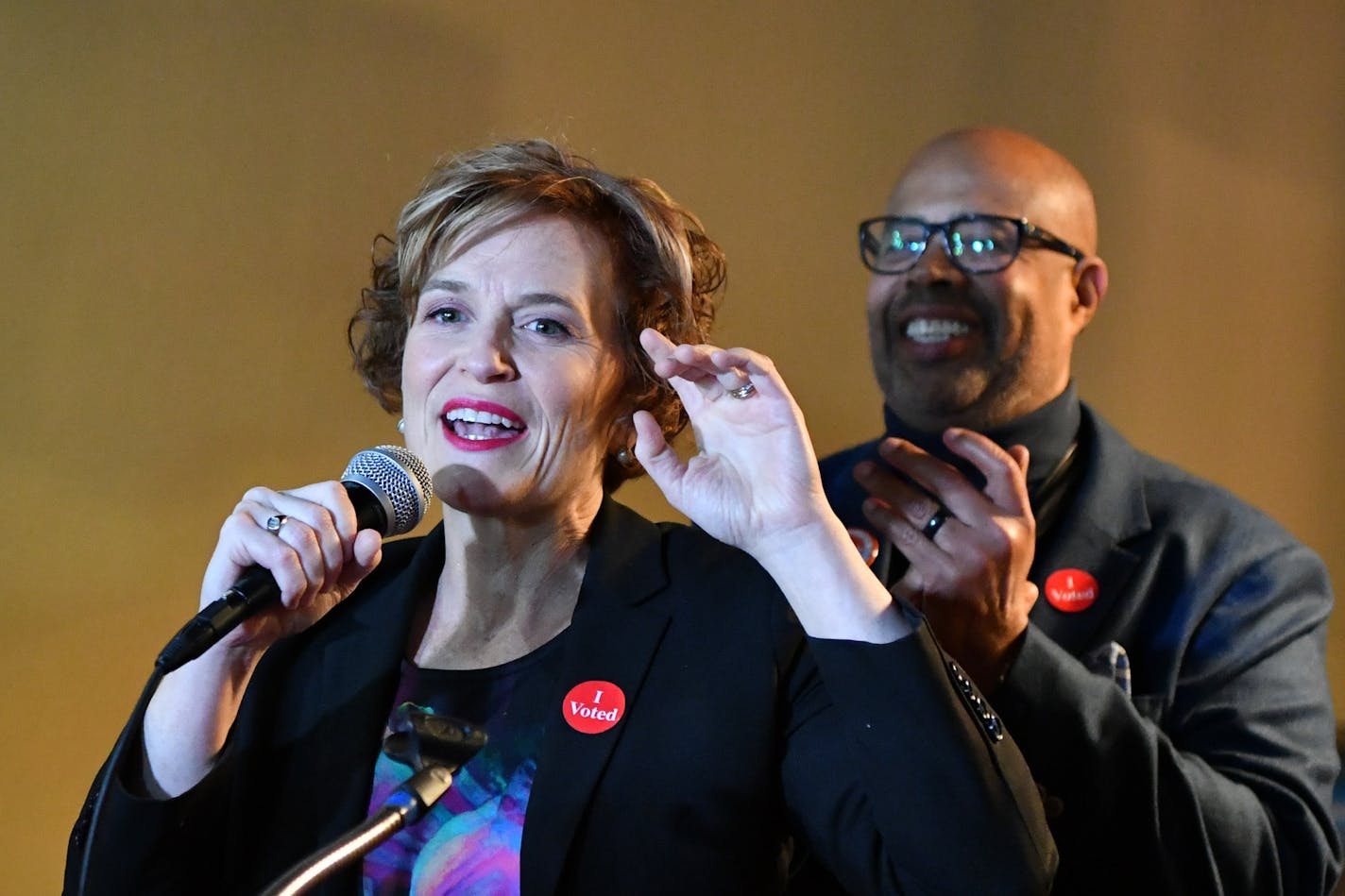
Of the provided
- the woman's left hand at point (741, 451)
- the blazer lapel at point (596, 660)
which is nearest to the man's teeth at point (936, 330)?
the blazer lapel at point (596, 660)

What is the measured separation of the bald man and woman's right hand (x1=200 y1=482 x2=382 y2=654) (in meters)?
0.74

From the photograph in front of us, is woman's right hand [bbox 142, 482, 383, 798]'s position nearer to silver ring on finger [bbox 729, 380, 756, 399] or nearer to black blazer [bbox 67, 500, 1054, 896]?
black blazer [bbox 67, 500, 1054, 896]

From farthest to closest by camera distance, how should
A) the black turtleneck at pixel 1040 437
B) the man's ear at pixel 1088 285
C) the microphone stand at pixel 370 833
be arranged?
the man's ear at pixel 1088 285, the black turtleneck at pixel 1040 437, the microphone stand at pixel 370 833

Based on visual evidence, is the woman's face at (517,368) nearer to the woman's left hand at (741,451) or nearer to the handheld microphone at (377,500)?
the handheld microphone at (377,500)

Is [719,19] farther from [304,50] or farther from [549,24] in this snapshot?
[304,50]

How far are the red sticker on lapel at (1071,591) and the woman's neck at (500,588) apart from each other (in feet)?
2.29

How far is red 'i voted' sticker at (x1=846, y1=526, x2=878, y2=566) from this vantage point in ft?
6.52

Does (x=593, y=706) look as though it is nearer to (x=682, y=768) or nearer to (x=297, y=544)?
(x=682, y=768)

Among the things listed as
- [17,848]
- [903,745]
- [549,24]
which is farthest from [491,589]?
[549,24]

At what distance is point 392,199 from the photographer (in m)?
2.49

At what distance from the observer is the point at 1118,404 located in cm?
336

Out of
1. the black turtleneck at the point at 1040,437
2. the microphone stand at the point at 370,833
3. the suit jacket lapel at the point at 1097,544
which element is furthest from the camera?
the black turtleneck at the point at 1040,437

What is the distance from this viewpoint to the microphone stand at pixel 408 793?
1062 millimetres

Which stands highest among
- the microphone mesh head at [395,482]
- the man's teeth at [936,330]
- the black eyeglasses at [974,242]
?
the black eyeglasses at [974,242]
